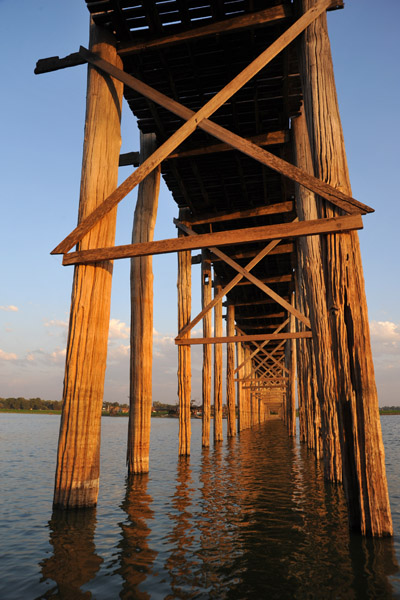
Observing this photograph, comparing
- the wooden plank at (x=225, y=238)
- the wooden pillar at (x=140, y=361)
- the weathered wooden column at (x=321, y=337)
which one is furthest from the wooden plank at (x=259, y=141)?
the wooden plank at (x=225, y=238)

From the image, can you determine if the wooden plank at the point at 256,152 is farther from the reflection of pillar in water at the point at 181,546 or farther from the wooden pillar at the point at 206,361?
the wooden pillar at the point at 206,361

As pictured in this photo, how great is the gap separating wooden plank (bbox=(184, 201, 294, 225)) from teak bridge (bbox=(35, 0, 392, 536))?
57cm

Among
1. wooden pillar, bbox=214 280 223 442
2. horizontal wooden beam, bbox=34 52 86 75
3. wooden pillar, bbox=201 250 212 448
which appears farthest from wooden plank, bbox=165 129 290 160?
wooden pillar, bbox=214 280 223 442

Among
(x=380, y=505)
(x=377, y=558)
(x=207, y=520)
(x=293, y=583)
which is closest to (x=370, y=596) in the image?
(x=293, y=583)

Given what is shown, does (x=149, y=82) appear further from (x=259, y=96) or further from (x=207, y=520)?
(x=207, y=520)

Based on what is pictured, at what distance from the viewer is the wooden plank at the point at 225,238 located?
12.8ft

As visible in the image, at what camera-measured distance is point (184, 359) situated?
1024 centimetres

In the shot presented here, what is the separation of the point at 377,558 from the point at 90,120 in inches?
220

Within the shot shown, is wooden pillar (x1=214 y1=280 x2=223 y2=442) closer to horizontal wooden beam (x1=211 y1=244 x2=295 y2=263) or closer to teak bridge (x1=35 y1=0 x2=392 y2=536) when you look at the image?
horizontal wooden beam (x1=211 y1=244 x2=295 y2=263)

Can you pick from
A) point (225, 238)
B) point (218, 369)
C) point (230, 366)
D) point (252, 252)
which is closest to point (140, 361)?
point (225, 238)

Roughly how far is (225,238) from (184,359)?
19.9 ft

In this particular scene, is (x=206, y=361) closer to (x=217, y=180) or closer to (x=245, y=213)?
(x=245, y=213)

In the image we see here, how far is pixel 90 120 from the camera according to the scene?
18.0ft

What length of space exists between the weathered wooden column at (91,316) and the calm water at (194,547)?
1.45 ft
